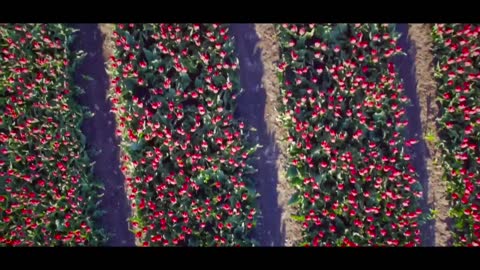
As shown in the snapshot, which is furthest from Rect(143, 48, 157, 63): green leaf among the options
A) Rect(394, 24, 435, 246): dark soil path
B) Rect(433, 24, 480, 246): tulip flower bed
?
Rect(433, 24, 480, 246): tulip flower bed

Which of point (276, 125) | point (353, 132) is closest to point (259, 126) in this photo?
point (276, 125)

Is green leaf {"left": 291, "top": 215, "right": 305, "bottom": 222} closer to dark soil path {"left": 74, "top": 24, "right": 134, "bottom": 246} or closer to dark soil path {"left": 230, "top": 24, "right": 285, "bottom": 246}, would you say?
Result: dark soil path {"left": 230, "top": 24, "right": 285, "bottom": 246}

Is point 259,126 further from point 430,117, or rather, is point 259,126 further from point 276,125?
point 430,117

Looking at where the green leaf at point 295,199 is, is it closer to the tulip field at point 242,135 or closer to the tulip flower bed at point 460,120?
the tulip field at point 242,135

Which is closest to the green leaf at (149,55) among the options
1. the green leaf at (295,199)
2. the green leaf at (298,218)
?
the green leaf at (295,199)

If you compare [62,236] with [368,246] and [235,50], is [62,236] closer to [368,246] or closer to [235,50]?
[235,50]

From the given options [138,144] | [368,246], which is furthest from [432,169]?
[138,144]
